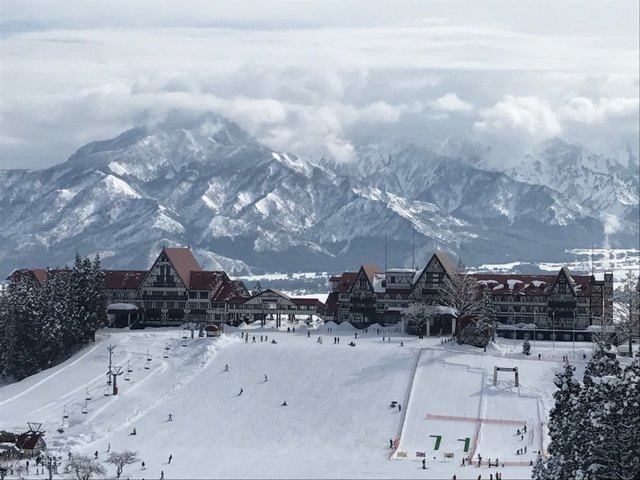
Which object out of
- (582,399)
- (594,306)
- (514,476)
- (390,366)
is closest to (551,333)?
(594,306)

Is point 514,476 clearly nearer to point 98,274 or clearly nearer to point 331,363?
point 331,363

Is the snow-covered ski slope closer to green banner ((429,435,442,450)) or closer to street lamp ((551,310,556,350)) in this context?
green banner ((429,435,442,450))

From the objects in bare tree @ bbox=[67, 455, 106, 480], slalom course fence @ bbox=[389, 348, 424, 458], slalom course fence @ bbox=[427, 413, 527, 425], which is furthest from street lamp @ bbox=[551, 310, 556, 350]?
bare tree @ bbox=[67, 455, 106, 480]

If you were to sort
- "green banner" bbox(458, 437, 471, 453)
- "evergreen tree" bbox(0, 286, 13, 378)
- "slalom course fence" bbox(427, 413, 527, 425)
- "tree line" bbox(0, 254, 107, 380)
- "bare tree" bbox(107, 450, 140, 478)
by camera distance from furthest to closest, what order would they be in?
1. "evergreen tree" bbox(0, 286, 13, 378)
2. "tree line" bbox(0, 254, 107, 380)
3. "slalom course fence" bbox(427, 413, 527, 425)
4. "green banner" bbox(458, 437, 471, 453)
5. "bare tree" bbox(107, 450, 140, 478)

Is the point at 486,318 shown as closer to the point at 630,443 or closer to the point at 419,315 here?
the point at 419,315

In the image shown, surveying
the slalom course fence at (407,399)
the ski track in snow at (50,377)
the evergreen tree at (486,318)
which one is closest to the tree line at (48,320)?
the ski track in snow at (50,377)

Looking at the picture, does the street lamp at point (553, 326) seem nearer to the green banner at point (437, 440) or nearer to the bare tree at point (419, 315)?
the bare tree at point (419, 315)
